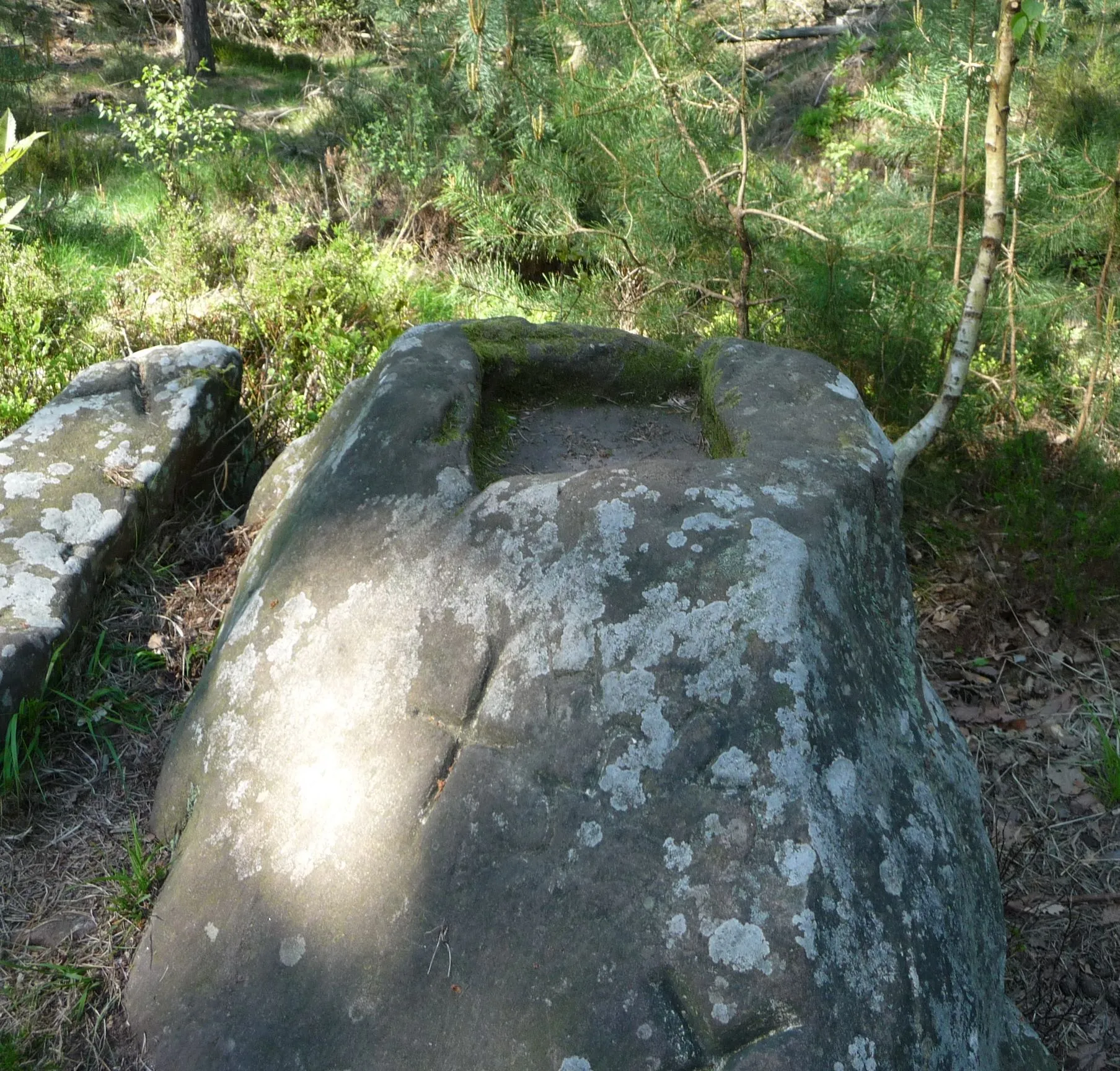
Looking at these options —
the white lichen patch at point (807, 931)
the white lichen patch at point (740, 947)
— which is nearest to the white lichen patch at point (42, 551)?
the white lichen patch at point (740, 947)

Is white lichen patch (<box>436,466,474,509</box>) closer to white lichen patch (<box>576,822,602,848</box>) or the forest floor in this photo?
white lichen patch (<box>576,822,602,848</box>)

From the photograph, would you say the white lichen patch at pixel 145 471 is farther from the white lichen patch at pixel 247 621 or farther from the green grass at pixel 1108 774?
the green grass at pixel 1108 774

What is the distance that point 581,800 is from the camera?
6.04 ft

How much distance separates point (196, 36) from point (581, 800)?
1177 cm

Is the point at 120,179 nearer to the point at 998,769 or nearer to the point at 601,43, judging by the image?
the point at 601,43

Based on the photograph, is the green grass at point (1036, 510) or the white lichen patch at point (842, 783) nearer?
the white lichen patch at point (842, 783)

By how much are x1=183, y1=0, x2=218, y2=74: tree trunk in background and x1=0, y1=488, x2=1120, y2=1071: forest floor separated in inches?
384

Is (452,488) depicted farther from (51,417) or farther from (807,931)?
(51,417)

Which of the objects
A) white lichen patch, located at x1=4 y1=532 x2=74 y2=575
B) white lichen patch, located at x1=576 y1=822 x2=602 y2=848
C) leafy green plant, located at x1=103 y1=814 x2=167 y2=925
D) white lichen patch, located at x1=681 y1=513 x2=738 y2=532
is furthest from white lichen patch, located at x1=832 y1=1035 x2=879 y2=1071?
white lichen patch, located at x1=4 y1=532 x2=74 y2=575

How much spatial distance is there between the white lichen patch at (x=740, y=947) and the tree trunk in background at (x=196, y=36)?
38.3ft

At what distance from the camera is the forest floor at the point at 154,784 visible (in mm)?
2117

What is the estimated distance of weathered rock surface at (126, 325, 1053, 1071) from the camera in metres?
1.68

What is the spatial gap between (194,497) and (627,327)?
2.25 m

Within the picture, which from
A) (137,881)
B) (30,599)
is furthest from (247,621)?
(30,599)
